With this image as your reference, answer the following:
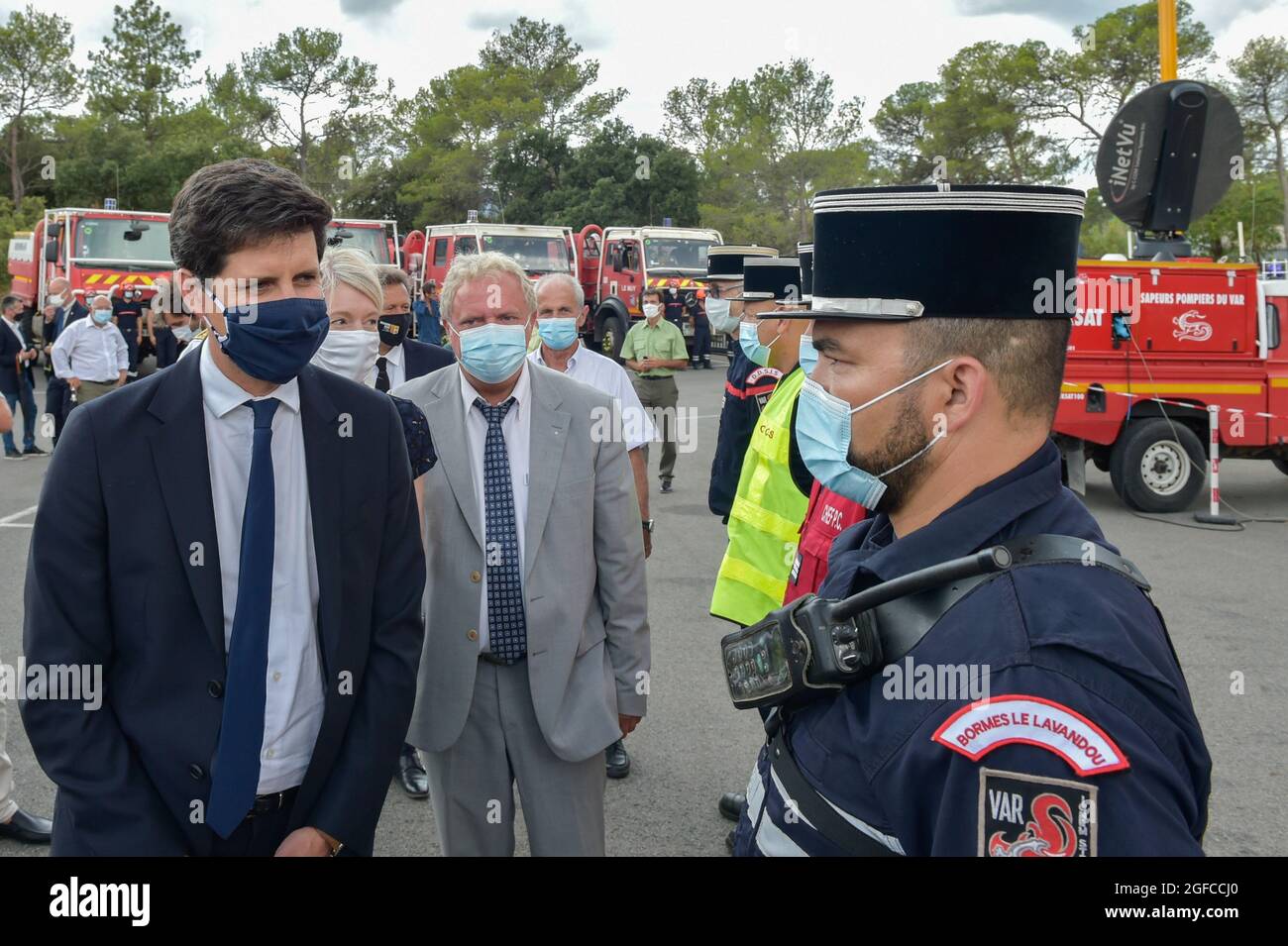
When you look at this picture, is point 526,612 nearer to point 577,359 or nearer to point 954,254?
point 954,254

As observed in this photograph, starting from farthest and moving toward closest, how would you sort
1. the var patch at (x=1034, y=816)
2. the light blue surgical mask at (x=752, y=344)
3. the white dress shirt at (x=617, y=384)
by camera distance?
the white dress shirt at (x=617, y=384)
the light blue surgical mask at (x=752, y=344)
the var patch at (x=1034, y=816)

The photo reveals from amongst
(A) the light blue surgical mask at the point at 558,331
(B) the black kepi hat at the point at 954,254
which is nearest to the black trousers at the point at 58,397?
(A) the light blue surgical mask at the point at 558,331

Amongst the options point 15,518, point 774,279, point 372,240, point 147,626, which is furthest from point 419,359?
point 372,240

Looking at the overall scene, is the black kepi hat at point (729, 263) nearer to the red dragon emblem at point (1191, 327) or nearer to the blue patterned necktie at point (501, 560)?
the blue patterned necktie at point (501, 560)

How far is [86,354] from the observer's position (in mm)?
13250

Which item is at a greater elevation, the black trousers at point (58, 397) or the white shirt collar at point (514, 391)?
the white shirt collar at point (514, 391)

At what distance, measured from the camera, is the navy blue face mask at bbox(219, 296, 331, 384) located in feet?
7.50

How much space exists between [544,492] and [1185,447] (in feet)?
29.1

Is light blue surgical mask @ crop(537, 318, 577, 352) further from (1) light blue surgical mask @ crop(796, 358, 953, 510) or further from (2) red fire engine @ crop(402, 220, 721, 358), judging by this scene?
(2) red fire engine @ crop(402, 220, 721, 358)

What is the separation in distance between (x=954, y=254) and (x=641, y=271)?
2435cm

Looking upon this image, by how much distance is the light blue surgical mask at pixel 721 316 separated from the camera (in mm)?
6867
